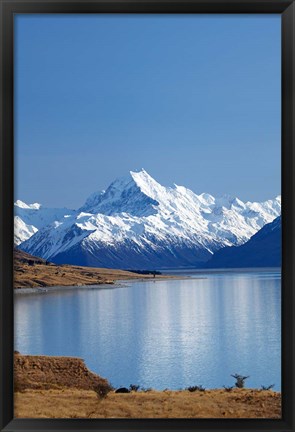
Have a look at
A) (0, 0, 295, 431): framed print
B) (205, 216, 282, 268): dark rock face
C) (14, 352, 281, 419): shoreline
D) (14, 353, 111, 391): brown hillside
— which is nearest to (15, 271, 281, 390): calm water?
(0, 0, 295, 431): framed print

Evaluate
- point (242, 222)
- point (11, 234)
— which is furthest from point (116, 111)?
point (11, 234)

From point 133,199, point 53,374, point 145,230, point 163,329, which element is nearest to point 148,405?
point 53,374

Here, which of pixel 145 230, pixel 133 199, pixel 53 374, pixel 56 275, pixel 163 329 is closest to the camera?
pixel 53 374

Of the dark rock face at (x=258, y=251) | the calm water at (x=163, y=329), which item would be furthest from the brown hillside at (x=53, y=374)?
the dark rock face at (x=258, y=251)

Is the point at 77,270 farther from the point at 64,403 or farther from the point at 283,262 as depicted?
the point at 283,262

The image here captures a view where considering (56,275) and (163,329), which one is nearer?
(56,275)

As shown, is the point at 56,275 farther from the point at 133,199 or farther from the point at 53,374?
the point at 133,199

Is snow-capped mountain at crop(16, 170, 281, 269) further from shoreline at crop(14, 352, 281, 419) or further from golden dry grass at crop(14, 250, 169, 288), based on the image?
shoreline at crop(14, 352, 281, 419)
